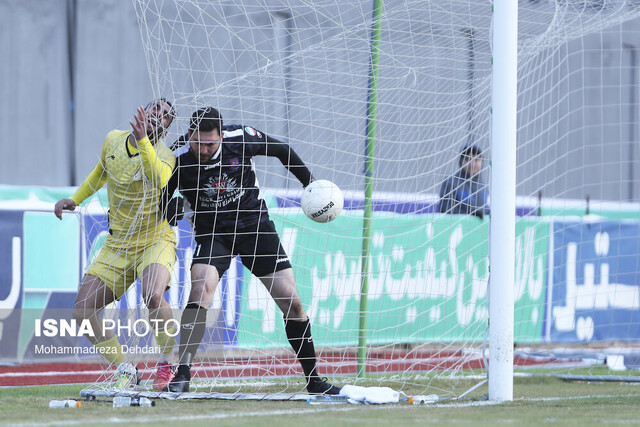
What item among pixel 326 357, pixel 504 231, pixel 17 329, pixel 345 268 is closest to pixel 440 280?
pixel 345 268

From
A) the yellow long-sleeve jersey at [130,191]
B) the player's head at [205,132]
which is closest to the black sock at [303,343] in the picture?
the yellow long-sleeve jersey at [130,191]

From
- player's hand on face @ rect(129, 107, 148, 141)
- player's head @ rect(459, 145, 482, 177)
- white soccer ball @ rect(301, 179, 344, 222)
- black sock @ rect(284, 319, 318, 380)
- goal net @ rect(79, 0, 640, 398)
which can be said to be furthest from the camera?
player's head @ rect(459, 145, 482, 177)

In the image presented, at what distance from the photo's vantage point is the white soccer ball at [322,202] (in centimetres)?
644

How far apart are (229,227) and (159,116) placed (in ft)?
2.91

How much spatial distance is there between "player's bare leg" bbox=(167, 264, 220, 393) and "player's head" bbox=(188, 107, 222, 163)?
0.77 meters

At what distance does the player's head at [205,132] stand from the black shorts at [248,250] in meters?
0.57

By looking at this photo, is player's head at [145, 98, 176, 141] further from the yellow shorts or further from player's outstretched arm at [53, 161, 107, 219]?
the yellow shorts

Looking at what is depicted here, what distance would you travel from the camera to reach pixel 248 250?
6.76 m

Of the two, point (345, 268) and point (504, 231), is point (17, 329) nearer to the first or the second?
point (345, 268)

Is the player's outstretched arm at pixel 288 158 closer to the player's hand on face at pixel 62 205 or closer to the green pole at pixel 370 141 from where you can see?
the green pole at pixel 370 141

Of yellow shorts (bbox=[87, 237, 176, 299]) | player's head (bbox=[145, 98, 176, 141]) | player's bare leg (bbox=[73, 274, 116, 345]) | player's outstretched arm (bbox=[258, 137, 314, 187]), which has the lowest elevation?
player's bare leg (bbox=[73, 274, 116, 345])

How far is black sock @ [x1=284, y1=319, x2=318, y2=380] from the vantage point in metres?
6.66

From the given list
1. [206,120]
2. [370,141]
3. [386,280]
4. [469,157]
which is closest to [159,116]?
[206,120]

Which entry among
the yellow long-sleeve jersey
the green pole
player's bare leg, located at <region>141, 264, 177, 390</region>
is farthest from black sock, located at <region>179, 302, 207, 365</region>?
the green pole
